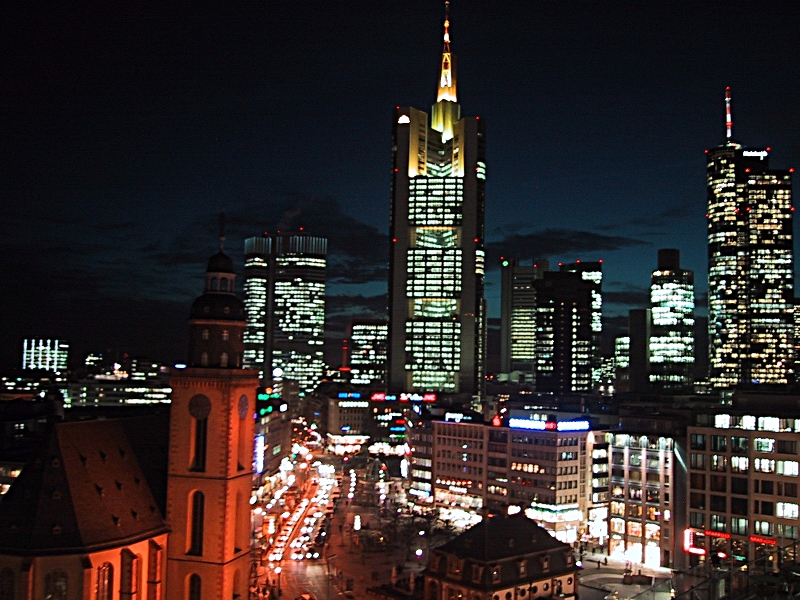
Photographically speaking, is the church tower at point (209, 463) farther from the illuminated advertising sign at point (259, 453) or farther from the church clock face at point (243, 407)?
the illuminated advertising sign at point (259, 453)

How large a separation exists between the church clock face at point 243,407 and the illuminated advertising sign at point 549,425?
67321 mm

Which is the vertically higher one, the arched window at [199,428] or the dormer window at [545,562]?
the arched window at [199,428]

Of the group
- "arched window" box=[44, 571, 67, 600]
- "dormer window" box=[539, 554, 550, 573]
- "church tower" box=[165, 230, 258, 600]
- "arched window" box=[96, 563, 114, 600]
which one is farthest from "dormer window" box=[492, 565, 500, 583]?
"arched window" box=[44, 571, 67, 600]

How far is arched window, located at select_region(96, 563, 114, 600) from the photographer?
171 feet

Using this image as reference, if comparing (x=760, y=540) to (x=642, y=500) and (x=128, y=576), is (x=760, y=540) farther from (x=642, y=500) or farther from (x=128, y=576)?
(x=128, y=576)

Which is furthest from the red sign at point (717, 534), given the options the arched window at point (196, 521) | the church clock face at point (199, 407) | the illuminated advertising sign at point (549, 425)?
the church clock face at point (199, 407)

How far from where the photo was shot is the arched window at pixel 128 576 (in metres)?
53.4

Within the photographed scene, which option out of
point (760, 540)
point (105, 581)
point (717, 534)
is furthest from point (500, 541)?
point (717, 534)

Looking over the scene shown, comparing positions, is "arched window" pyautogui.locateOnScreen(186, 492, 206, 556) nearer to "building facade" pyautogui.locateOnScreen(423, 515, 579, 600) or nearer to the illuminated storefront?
"building facade" pyautogui.locateOnScreen(423, 515, 579, 600)

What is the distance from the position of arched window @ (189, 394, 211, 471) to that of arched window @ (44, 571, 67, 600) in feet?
34.1

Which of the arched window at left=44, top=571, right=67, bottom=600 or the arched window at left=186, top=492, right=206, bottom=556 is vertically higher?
the arched window at left=186, top=492, right=206, bottom=556

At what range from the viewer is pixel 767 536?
87875 millimetres

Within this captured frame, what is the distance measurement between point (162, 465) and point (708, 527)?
6309cm

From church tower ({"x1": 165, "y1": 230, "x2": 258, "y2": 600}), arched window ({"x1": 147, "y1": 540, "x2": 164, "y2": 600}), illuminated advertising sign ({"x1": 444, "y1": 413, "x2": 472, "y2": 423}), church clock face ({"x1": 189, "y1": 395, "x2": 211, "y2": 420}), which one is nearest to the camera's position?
arched window ({"x1": 147, "y1": 540, "x2": 164, "y2": 600})
